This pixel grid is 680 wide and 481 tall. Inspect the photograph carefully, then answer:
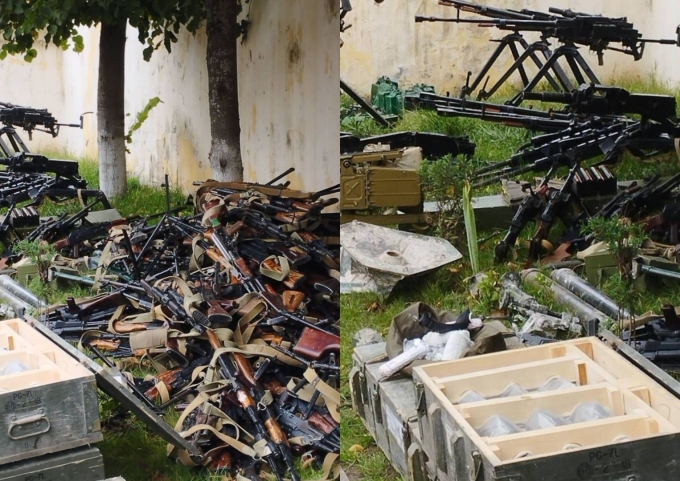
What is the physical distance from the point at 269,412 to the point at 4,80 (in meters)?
4.00

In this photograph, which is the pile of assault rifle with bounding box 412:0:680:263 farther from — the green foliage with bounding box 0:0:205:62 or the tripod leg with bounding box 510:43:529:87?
the green foliage with bounding box 0:0:205:62

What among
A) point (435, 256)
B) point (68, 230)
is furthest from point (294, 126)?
point (435, 256)

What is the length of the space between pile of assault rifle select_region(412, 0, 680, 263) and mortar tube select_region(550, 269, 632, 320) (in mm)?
103

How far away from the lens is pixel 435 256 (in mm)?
3898

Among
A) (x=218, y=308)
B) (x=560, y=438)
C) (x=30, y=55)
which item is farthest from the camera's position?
(x=30, y=55)

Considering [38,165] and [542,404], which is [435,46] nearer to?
[542,404]

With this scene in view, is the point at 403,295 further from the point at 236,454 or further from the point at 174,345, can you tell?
the point at 174,345

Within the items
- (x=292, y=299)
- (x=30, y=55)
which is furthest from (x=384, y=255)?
(x=30, y=55)

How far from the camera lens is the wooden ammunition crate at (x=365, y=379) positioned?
3.95 meters

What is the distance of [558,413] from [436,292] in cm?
109

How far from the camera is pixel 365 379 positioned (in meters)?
4.00

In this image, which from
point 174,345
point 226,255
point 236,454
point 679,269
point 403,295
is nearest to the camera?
point 679,269

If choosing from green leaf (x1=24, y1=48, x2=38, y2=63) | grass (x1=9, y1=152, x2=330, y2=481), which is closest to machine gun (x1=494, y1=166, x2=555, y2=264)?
grass (x1=9, y1=152, x2=330, y2=481)

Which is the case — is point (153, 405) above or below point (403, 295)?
below
